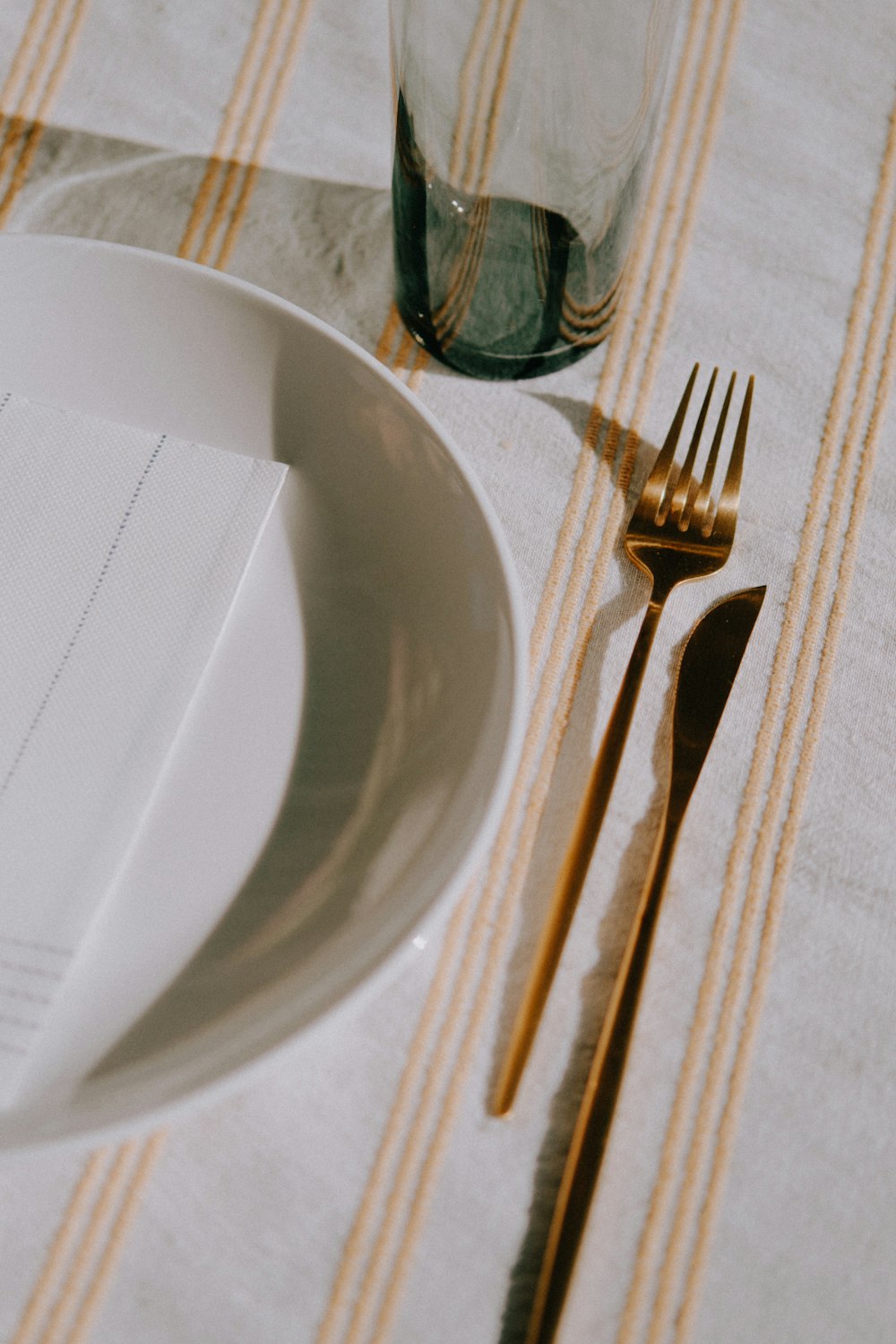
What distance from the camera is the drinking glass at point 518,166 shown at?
294 millimetres

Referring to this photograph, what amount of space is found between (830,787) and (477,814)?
15 cm

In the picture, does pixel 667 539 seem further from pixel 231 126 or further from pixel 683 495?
pixel 231 126

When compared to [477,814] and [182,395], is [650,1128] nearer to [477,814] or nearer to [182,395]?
[477,814]

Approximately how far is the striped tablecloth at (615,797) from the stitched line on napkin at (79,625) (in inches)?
4.2

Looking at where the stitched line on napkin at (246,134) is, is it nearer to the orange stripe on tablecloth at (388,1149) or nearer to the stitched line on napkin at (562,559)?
the stitched line on napkin at (562,559)

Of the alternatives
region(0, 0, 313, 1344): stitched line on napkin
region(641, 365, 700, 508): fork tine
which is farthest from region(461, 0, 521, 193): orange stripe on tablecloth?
region(0, 0, 313, 1344): stitched line on napkin

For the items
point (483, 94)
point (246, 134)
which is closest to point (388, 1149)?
point (483, 94)

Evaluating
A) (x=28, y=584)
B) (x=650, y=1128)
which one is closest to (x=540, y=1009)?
(x=650, y=1128)

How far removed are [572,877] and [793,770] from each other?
93 millimetres

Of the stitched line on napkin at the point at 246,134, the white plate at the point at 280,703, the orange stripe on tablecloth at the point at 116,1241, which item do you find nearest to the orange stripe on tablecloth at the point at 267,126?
the stitched line on napkin at the point at 246,134

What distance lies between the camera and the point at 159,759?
278 mm

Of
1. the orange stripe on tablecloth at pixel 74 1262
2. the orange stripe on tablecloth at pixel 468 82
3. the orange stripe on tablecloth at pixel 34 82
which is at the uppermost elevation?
the orange stripe on tablecloth at pixel 34 82

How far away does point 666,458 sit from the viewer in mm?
362

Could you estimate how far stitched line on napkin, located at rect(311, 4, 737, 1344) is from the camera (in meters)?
0.26
